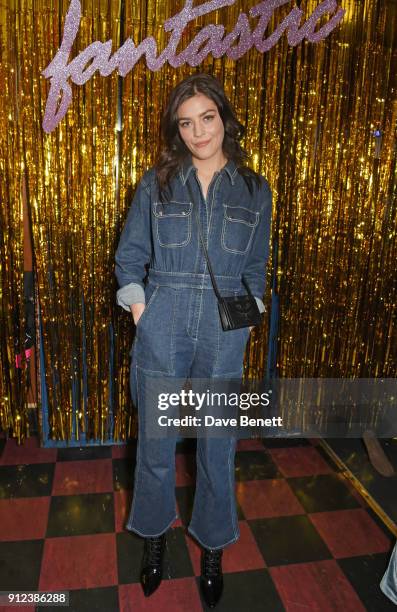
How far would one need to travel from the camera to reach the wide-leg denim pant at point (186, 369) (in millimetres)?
1557

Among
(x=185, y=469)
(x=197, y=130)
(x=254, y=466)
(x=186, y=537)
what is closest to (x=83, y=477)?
(x=185, y=469)

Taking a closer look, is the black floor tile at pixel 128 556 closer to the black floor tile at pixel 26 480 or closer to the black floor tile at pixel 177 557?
the black floor tile at pixel 177 557

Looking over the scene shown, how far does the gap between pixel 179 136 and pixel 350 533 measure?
68.0 inches

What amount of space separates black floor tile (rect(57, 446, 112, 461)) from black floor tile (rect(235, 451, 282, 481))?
2.25ft

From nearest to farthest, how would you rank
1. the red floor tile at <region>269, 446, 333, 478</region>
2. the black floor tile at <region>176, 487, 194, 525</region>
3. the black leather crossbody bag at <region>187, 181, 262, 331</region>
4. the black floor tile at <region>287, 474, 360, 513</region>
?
the black leather crossbody bag at <region>187, 181, 262, 331</region> → the black floor tile at <region>176, 487, 194, 525</region> → the black floor tile at <region>287, 474, 360, 513</region> → the red floor tile at <region>269, 446, 333, 478</region>

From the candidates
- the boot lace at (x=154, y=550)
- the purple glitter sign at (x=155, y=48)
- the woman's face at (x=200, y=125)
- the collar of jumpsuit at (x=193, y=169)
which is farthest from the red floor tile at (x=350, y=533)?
the purple glitter sign at (x=155, y=48)

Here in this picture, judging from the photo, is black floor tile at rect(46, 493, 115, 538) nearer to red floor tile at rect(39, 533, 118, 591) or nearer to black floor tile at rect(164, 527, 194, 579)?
red floor tile at rect(39, 533, 118, 591)

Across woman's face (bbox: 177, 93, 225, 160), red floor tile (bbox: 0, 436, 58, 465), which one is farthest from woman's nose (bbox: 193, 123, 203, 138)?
red floor tile (bbox: 0, 436, 58, 465)

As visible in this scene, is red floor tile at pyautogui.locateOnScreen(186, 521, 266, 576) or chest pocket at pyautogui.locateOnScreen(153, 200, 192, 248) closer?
chest pocket at pyautogui.locateOnScreen(153, 200, 192, 248)

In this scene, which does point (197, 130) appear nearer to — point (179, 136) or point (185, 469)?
point (179, 136)

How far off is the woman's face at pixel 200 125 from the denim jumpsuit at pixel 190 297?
0.25 feet

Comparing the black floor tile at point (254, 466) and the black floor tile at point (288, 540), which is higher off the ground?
the black floor tile at point (288, 540)

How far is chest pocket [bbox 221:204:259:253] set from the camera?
1581 millimetres

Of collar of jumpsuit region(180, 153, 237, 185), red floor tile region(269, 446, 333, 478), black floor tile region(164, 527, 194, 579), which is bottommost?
red floor tile region(269, 446, 333, 478)
